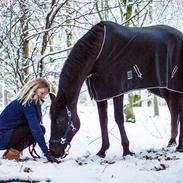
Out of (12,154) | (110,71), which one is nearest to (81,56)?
(110,71)

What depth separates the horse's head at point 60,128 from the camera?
5.31m

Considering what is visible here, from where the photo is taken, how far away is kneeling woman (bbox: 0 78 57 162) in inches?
211

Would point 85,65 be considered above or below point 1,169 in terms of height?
above

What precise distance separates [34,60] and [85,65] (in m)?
3.18

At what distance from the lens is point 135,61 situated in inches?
232

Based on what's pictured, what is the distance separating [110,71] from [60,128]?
3.11 feet

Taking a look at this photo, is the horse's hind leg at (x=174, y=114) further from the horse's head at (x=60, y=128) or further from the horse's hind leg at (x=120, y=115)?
the horse's head at (x=60, y=128)

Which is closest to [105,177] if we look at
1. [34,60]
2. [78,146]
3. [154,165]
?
[154,165]

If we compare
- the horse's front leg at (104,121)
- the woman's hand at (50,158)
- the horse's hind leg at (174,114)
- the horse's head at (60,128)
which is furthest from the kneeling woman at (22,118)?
the horse's hind leg at (174,114)

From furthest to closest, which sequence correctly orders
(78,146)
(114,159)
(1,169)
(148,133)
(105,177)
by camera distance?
(148,133), (78,146), (114,159), (1,169), (105,177)

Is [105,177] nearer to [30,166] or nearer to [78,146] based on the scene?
[30,166]

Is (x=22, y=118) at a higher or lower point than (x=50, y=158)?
higher

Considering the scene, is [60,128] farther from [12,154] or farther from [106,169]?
[106,169]

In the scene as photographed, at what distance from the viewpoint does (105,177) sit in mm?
4066
